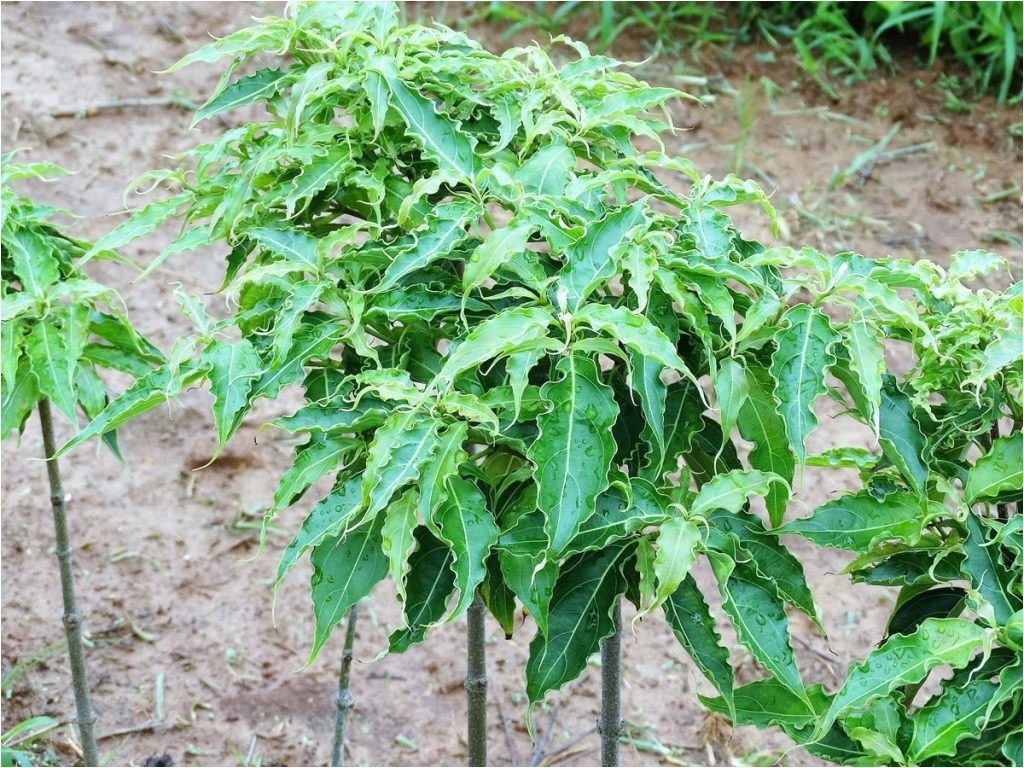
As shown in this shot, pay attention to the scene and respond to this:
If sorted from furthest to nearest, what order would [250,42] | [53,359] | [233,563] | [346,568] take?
[233,563] → [53,359] → [250,42] → [346,568]

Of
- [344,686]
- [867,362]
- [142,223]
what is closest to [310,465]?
[142,223]

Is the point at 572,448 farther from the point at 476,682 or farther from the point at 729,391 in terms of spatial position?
the point at 476,682

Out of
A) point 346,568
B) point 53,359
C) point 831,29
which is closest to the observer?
point 346,568

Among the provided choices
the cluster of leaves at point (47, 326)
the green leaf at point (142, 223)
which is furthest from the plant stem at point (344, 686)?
the green leaf at point (142, 223)

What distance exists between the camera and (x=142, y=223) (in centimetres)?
197

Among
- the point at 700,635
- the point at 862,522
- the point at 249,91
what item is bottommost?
the point at 700,635

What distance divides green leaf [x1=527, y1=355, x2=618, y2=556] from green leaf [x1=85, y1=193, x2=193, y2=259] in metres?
0.83

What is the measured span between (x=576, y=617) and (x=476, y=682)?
1.96 ft

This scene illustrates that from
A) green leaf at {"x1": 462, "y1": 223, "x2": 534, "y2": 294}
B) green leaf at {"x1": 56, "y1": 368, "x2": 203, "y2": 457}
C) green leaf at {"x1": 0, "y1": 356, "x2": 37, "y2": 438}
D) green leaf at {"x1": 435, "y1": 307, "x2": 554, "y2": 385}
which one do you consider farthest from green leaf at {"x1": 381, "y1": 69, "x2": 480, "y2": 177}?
green leaf at {"x1": 0, "y1": 356, "x2": 37, "y2": 438}

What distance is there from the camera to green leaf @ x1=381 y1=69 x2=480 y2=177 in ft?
5.48

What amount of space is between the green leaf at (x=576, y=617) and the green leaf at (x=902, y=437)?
37 centimetres

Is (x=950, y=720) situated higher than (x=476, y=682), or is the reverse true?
(x=950, y=720)

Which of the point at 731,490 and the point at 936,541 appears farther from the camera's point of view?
the point at 936,541

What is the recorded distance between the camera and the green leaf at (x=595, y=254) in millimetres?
1474
